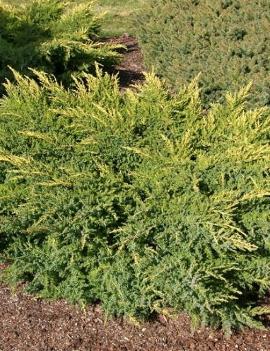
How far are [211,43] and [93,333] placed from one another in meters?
3.86

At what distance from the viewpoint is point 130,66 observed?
314 inches

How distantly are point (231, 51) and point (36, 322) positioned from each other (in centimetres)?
368

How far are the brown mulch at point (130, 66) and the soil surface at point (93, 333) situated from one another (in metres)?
3.60

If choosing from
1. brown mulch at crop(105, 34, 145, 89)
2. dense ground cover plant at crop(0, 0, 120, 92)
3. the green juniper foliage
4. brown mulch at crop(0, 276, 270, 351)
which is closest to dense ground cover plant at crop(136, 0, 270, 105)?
brown mulch at crop(105, 34, 145, 89)

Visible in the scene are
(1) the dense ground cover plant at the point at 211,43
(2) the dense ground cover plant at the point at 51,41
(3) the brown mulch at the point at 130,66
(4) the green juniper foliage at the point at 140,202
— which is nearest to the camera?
(4) the green juniper foliage at the point at 140,202

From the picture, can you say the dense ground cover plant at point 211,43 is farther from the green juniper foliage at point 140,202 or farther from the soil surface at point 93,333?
the soil surface at point 93,333

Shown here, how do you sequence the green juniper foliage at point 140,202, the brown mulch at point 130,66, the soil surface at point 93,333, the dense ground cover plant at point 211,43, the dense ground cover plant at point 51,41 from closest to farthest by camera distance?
the green juniper foliage at point 140,202, the soil surface at point 93,333, the dense ground cover plant at point 211,43, the dense ground cover plant at point 51,41, the brown mulch at point 130,66

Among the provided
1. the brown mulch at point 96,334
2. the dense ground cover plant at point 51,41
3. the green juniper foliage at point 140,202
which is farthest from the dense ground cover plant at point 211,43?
the brown mulch at point 96,334

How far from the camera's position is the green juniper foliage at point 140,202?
12.2 feet

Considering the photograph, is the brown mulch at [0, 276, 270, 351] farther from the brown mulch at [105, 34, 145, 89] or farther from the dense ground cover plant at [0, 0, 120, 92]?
the brown mulch at [105, 34, 145, 89]

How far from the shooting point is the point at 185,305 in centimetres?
396

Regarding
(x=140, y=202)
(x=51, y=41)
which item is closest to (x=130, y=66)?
(x=51, y=41)

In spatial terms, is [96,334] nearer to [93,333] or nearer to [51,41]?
[93,333]

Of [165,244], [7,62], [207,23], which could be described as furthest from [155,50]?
[165,244]
